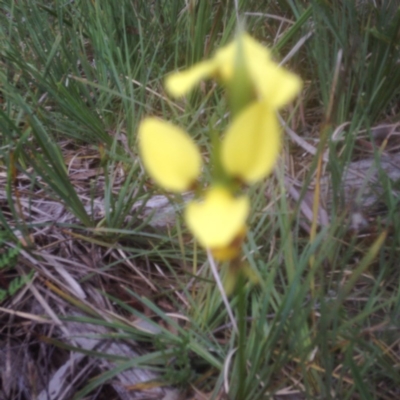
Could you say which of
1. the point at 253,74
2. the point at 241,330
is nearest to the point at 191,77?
the point at 253,74

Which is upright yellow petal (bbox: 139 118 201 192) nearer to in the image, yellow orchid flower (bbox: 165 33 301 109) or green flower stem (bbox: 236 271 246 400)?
yellow orchid flower (bbox: 165 33 301 109)

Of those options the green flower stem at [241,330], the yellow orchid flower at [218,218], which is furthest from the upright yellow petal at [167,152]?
the green flower stem at [241,330]

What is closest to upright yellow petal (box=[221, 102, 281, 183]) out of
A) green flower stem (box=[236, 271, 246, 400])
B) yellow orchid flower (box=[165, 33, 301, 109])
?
yellow orchid flower (box=[165, 33, 301, 109])

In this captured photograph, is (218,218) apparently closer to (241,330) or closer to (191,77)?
(191,77)

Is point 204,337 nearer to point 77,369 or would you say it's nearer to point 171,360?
point 171,360

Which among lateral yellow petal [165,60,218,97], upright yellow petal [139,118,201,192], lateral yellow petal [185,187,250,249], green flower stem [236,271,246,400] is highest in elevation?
lateral yellow petal [165,60,218,97]
